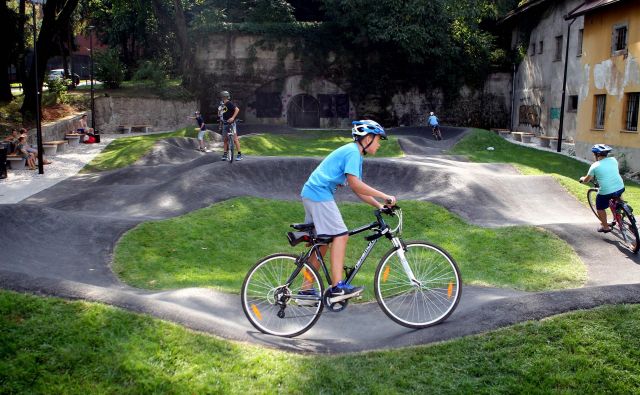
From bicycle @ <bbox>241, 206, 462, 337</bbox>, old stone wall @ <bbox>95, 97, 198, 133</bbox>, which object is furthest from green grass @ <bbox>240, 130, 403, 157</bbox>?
bicycle @ <bbox>241, 206, 462, 337</bbox>

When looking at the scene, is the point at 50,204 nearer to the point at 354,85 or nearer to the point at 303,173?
the point at 303,173

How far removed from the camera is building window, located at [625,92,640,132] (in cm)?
2255

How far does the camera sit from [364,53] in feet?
140

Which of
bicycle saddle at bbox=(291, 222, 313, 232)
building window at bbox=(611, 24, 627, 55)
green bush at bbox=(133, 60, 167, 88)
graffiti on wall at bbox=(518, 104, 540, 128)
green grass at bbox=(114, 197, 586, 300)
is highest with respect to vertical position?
building window at bbox=(611, 24, 627, 55)

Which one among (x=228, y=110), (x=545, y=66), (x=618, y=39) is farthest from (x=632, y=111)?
(x=228, y=110)

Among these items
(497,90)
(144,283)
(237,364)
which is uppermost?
(497,90)

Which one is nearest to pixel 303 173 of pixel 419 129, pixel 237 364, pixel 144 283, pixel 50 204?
pixel 50 204

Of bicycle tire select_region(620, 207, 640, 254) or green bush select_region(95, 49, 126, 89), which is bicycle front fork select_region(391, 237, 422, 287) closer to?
bicycle tire select_region(620, 207, 640, 254)

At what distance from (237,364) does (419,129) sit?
115 ft

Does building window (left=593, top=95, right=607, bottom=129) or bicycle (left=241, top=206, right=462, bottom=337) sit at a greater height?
building window (left=593, top=95, right=607, bottom=129)

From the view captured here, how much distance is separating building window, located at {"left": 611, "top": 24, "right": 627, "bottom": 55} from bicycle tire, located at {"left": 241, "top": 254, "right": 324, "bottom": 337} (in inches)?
860

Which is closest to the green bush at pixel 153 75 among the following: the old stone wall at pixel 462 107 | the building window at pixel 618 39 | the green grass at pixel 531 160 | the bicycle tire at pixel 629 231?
the old stone wall at pixel 462 107

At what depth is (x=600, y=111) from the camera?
2531cm

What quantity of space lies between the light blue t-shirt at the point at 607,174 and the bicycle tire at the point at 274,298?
25.0 ft
